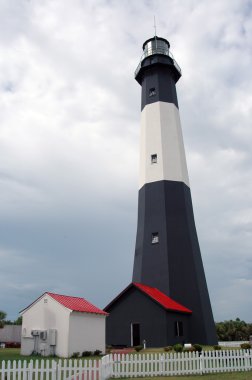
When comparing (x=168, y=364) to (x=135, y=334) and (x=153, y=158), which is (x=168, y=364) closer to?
(x=135, y=334)

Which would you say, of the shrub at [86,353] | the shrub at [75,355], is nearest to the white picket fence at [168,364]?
the shrub at [75,355]

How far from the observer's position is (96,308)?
2450cm

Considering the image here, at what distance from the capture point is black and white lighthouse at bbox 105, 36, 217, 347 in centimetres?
2634

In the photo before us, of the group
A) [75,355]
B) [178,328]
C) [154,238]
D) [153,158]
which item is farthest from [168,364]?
[153,158]

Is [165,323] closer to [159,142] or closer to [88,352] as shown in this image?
[88,352]

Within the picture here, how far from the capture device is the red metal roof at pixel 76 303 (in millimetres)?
22156

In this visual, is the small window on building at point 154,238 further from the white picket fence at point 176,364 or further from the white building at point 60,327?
the white picket fence at point 176,364

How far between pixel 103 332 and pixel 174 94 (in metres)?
20.5

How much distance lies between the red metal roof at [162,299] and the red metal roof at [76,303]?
362cm

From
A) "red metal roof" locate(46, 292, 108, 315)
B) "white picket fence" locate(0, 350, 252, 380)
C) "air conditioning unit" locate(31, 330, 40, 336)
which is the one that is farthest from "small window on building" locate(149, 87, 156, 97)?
"white picket fence" locate(0, 350, 252, 380)

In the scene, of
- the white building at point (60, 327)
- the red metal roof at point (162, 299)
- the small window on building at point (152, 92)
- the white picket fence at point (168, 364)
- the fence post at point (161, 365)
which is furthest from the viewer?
the small window on building at point (152, 92)

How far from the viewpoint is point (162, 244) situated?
2966 cm

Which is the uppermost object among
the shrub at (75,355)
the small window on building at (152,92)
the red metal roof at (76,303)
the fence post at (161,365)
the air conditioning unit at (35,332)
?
the small window on building at (152,92)

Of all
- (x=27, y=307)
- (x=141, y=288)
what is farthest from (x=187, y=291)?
(x=27, y=307)
